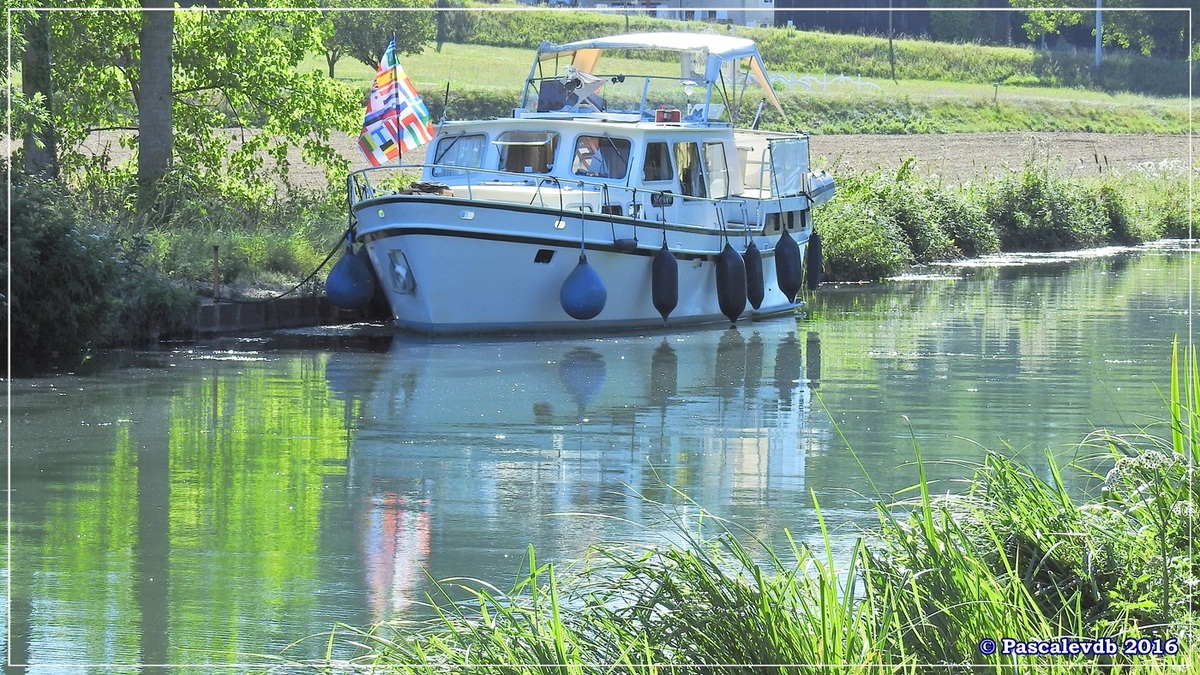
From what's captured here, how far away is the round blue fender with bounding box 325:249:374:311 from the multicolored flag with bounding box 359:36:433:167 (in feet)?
11.9

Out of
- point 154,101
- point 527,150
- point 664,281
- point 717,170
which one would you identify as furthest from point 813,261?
point 154,101

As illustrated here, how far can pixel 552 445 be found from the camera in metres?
12.3

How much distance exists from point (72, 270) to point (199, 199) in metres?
6.76

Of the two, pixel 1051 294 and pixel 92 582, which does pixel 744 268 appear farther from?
pixel 92 582

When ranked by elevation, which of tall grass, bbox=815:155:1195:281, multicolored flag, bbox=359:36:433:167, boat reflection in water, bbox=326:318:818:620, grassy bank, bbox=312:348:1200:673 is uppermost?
multicolored flag, bbox=359:36:433:167

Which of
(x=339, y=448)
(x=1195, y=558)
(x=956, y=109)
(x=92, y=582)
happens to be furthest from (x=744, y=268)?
(x=956, y=109)

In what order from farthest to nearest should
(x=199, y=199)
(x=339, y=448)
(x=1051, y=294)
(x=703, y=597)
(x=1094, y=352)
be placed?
1. (x=1051, y=294)
2. (x=199, y=199)
3. (x=1094, y=352)
4. (x=339, y=448)
5. (x=703, y=597)

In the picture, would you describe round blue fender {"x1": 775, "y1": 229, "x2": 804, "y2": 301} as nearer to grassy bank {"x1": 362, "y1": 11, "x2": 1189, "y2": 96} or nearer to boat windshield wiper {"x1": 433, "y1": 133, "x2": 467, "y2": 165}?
boat windshield wiper {"x1": 433, "y1": 133, "x2": 467, "y2": 165}

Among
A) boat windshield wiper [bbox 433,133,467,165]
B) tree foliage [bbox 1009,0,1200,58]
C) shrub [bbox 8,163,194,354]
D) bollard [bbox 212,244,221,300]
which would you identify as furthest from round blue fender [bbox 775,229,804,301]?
tree foliage [bbox 1009,0,1200,58]

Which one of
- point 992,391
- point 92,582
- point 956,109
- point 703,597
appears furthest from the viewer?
point 956,109

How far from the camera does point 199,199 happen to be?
22.6 m

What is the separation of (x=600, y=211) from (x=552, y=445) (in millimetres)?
7443

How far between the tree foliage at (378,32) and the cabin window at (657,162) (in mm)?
31926

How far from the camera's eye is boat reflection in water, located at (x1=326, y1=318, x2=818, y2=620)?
910cm
